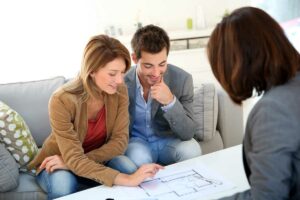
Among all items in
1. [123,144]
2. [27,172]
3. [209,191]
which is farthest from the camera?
[27,172]

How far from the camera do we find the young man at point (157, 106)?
1730 mm

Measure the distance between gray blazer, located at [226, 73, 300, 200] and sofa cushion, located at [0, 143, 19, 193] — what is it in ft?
3.76

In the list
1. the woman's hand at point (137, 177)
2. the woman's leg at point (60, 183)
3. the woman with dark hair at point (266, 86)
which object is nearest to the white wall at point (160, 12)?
the woman's leg at point (60, 183)

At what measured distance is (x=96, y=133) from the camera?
1.69 metres

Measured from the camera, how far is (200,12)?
3.32 m

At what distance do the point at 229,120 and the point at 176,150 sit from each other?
0.57m

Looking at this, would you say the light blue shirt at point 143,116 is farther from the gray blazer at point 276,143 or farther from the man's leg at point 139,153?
the gray blazer at point 276,143

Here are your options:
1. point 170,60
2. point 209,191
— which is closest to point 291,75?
point 209,191

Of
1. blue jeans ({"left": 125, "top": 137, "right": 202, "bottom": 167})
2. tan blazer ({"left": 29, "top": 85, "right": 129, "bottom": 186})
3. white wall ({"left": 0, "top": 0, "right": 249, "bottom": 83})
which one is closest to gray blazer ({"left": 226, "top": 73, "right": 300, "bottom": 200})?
tan blazer ({"left": 29, "top": 85, "right": 129, "bottom": 186})

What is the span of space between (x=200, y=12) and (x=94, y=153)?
2172 millimetres

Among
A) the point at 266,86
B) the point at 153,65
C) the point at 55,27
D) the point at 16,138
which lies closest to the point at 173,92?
the point at 153,65

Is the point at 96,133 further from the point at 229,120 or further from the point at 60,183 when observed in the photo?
the point at 229,120

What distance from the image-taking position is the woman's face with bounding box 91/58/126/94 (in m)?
1.55

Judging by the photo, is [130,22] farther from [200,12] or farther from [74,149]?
[74,149]
